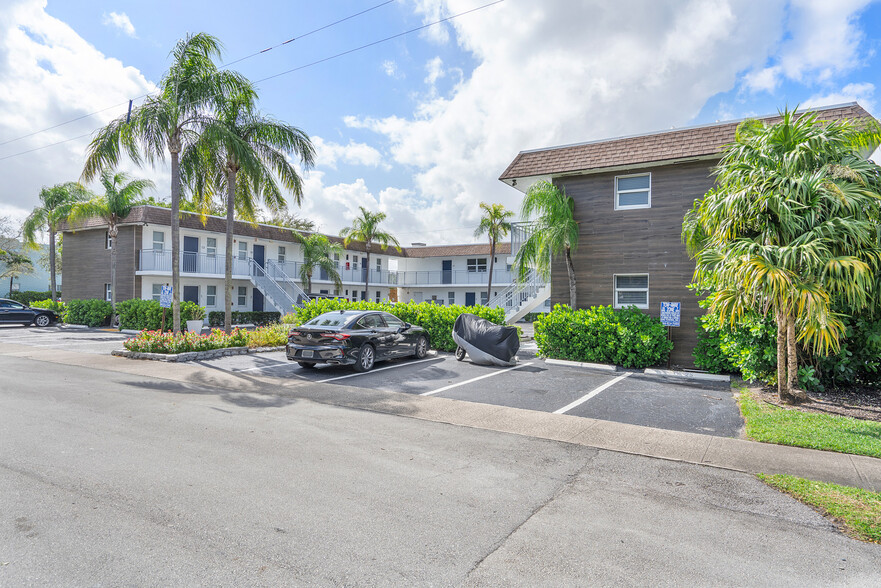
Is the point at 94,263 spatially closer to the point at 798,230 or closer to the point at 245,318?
the point at 245,318

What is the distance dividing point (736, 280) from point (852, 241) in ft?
6.26

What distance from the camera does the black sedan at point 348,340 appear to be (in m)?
11.3

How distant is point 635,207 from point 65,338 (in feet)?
70.4

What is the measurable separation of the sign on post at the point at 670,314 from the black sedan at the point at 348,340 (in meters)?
6.64

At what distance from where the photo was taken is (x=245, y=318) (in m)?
26.6

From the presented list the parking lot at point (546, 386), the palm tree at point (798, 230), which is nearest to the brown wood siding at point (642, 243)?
the parking lot at point (546, 386)

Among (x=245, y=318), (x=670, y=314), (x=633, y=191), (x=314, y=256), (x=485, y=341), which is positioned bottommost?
(x=245, y=318)

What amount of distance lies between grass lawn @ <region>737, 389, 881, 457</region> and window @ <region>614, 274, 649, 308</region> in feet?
19.7

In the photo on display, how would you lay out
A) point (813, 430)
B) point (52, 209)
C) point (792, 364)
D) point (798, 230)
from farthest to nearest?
point (52, 209), point (792, 364), point (798, 230), point (813, 430)

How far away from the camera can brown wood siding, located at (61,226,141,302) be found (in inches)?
1006

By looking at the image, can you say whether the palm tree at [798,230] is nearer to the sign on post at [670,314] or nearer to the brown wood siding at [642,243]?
the sign on post at [670,314]

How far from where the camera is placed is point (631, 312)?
42.6ft

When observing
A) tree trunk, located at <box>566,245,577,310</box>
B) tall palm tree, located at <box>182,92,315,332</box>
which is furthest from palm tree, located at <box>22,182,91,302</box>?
tree trunk, located at <box>566,245,577,310</box>

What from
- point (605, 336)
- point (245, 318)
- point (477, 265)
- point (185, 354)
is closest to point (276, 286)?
point (245, 318)
